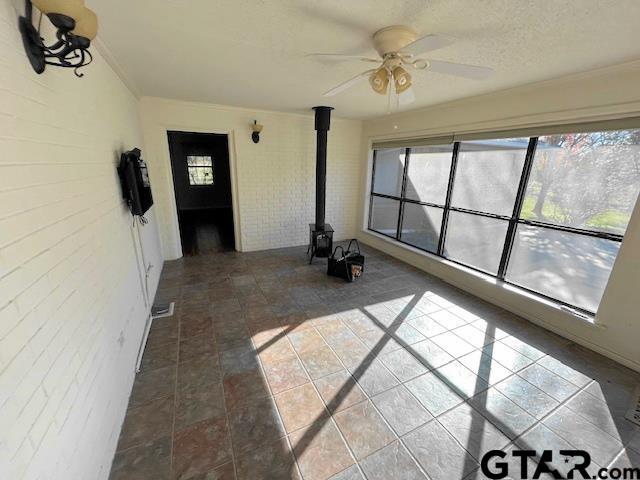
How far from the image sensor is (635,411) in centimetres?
178

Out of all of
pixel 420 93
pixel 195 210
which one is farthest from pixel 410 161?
pixel 195 210

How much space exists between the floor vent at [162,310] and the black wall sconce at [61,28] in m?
2.27

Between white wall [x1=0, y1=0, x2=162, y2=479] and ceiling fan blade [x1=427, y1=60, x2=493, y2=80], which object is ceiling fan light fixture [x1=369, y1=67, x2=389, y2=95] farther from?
white wall [x1=0, y1=0, x2=162, y2=479]

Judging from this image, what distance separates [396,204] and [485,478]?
151 inches

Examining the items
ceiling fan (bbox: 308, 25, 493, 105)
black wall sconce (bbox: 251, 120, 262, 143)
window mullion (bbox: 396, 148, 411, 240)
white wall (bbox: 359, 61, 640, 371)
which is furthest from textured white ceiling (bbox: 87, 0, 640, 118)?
window mullion (bbox: 396, 148, 411, 240)

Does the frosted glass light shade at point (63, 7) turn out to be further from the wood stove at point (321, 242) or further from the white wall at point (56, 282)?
the wood stove at point (321, 242)

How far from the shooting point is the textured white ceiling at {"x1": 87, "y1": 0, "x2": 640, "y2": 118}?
1448mm

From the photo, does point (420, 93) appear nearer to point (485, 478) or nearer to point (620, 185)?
point (620, 185)

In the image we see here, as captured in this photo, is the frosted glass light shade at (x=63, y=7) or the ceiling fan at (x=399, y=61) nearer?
the frosted glass light shade at (x=63, y=7)

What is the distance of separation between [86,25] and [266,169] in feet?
11.6

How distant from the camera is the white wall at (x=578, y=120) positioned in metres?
2.12

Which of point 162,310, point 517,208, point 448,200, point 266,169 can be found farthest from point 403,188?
point 162,310

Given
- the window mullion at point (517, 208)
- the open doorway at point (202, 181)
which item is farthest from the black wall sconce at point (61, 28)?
the open doorway at point (202, 181)

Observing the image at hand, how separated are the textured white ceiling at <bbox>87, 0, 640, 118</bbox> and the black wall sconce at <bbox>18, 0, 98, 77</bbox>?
63 centimetres
